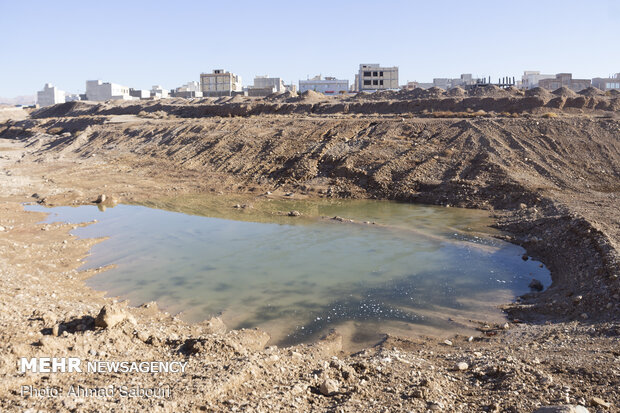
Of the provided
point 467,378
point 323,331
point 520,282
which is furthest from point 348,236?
point 467,378

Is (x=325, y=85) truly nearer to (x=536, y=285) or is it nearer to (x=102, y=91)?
(x=102, y=91)

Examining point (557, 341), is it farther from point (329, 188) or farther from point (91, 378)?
point (329, 188)

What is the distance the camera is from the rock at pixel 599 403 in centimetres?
529

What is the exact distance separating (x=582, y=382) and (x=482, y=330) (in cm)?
345

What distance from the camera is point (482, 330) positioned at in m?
9.37

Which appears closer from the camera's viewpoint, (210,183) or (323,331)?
(323,331)

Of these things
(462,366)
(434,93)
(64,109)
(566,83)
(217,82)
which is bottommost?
(462,366)

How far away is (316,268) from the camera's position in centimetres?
1316

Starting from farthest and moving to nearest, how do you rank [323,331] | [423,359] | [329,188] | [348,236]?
[329,188] → [348,236] → [323,331] → [423,359]

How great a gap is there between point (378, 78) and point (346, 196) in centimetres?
6083

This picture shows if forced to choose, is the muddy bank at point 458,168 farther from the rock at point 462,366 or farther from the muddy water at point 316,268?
the rock at point 462,366

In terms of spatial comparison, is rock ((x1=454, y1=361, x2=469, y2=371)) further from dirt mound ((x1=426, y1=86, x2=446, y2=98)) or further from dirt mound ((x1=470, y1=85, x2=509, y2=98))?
dirt mound ((x1=426, y1=86, x2=446, y2=98))

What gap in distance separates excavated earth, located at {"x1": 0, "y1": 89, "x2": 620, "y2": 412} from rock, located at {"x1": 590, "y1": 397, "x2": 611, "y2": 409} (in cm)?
3

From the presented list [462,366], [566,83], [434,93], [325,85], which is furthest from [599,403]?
[325,85]
